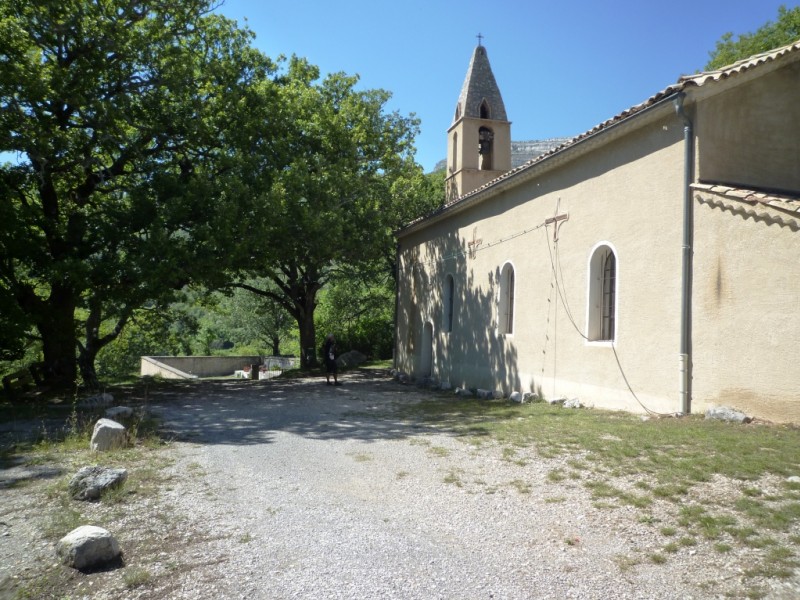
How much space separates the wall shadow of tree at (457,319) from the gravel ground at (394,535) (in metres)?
8.09

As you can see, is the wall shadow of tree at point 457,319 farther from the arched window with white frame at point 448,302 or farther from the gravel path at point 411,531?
the gravel path at point 411,531

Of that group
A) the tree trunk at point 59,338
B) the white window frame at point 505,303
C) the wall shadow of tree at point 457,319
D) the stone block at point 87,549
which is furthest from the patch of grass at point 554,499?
the tree trunk at point 59,338

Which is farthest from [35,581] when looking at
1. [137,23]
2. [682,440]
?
[137,23]

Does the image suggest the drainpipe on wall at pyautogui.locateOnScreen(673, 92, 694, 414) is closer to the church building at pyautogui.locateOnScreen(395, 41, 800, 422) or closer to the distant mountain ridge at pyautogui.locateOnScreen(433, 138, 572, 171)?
the church building at pyautogui.locateOnScreen(395, 41, 800, 422)

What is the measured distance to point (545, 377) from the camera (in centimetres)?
1445

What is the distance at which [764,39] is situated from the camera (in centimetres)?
2198

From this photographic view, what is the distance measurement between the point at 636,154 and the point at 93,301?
13.7 m

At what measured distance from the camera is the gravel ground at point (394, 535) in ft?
14.3

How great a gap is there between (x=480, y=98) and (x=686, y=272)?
14053 millimetres

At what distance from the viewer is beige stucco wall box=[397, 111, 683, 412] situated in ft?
35.7

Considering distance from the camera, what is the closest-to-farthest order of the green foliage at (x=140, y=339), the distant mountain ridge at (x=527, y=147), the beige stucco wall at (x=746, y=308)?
the beige stucco wall at (x=746, y=308), the green foliage at (x=140, y=339), the distant mountain ridge at (x=527, y=147)

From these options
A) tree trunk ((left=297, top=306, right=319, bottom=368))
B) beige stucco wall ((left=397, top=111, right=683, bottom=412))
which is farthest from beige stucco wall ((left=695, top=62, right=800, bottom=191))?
tree trunk ((left=297, top=306, right=319, bottom=368))

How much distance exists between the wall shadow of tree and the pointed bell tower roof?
4.91 m

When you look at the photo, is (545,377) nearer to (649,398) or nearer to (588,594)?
(649,398)
